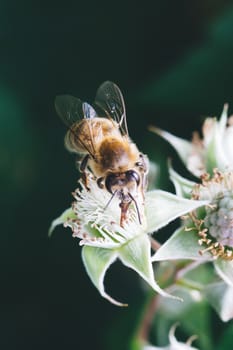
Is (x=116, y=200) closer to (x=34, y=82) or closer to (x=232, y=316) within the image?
(x=232, y=316)

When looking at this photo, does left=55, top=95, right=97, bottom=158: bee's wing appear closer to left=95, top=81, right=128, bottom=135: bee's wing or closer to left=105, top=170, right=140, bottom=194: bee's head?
left=95, top=81, right=128, bottom=135: bee's wing

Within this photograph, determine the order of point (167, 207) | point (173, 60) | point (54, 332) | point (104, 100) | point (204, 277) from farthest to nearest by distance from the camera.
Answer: point (173, 60), point (54, 332), point (204, 277), point (104, 100), point (167, 207)

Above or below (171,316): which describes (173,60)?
above

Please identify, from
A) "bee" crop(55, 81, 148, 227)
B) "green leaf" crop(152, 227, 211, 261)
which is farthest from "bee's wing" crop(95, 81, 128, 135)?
"green leaf" crop(152, 227, 211, 261)

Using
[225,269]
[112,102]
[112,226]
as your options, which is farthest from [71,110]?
[225,269]

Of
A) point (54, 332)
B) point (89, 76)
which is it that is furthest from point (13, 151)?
point (54, 332)

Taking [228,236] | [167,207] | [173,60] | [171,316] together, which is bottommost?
[171,316]

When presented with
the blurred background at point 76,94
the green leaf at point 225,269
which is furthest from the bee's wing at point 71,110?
the blurred background at point 76,94

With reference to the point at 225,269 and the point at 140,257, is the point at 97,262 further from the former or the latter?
the point at 225,269
